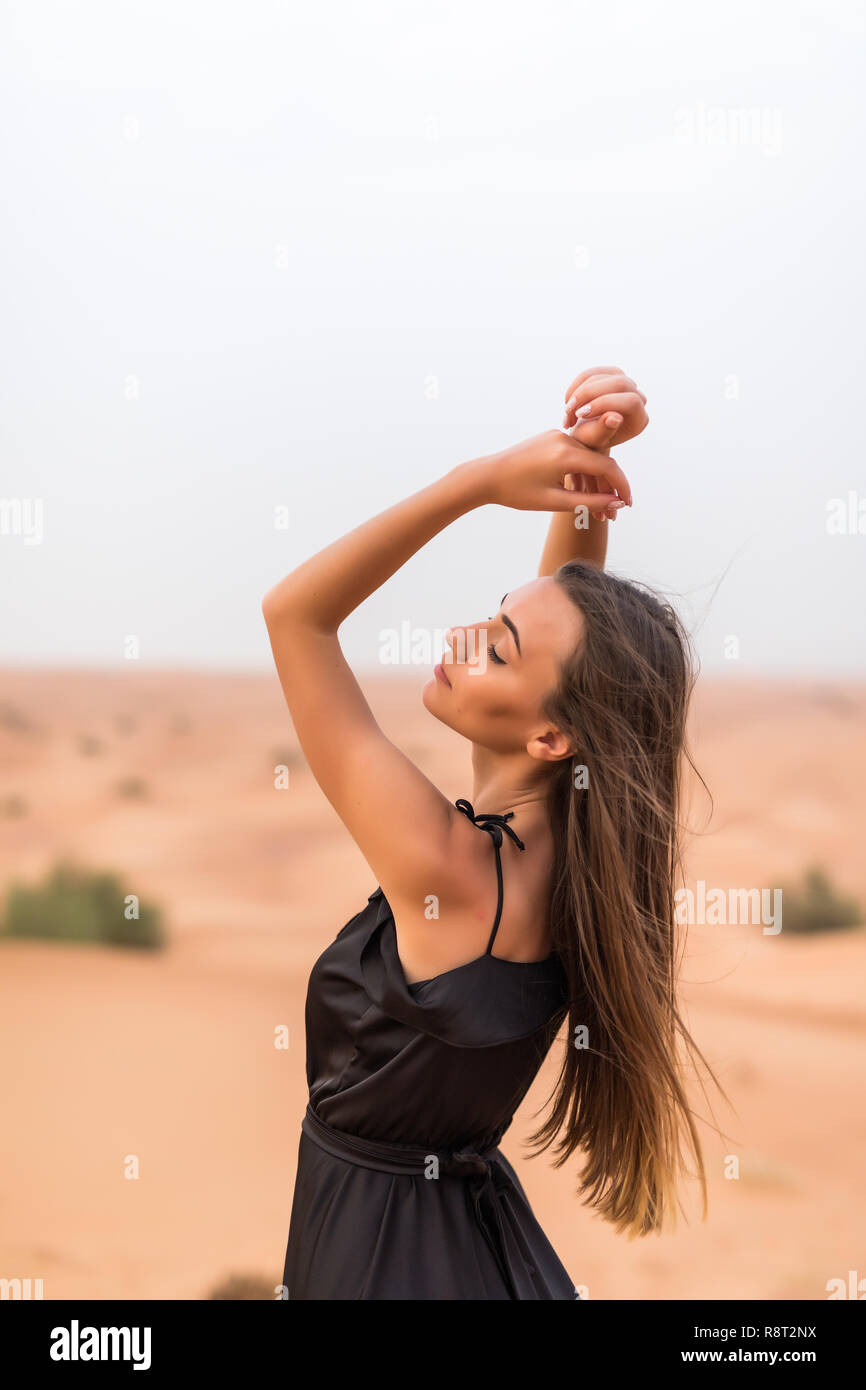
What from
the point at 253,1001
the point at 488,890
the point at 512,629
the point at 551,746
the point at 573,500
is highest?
the point at 573,500

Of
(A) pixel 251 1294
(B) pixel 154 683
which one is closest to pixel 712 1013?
(A) pixel 251 1294

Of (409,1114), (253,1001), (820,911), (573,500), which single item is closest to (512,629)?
(573,500)

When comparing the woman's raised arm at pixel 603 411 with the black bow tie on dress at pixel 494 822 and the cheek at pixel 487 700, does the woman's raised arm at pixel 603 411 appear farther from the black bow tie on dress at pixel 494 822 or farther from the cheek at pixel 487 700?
the black bow tie on dress at pixel 494 822

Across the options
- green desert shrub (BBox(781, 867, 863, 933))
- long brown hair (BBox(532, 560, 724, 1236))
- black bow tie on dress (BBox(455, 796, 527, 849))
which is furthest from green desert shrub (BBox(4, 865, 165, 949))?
black bow tie on dress (BBox(455, 796, 527, 849))

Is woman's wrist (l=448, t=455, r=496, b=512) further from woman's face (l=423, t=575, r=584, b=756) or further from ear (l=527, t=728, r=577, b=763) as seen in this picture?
ear (l=527, t=728, r=577, b=763)

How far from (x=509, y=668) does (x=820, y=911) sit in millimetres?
10173

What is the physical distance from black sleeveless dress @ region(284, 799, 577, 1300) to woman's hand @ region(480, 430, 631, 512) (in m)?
0.36

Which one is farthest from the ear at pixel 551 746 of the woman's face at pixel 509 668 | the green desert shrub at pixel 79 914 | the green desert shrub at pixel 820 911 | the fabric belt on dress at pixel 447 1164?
the green desert shrub at pixel 79 914

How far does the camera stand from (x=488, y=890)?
1324 millimetres

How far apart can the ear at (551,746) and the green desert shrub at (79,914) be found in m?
11.0

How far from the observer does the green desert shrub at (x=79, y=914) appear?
478 inches

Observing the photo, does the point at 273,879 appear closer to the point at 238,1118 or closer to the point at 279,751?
the point at 279,751

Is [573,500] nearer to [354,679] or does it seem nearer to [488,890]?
[354,679]

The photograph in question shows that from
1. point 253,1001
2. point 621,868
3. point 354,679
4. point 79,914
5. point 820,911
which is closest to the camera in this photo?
point 354,679
